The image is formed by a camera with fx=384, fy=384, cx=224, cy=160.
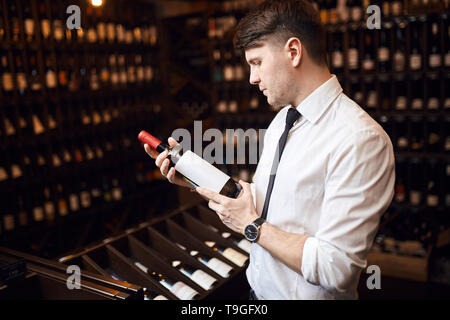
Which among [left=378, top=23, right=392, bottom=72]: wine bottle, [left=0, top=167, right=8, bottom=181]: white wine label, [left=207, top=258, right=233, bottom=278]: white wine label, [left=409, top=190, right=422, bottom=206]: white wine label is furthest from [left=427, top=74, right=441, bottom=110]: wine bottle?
[left=0, top=167, right=8, bottom=181]: white wine label

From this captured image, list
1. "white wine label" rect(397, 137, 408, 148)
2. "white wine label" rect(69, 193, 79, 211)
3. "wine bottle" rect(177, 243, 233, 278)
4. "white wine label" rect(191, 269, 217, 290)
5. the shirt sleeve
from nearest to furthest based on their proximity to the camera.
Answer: the shirt sleeve < "white wine label" rect(191, 269, 217, 290) < "wine bottle" rect(177, 243, 233, 278) < "white wine label" rect(397, 137, 408, 148) < "white wine label" rect(69, 193, 79, 211)

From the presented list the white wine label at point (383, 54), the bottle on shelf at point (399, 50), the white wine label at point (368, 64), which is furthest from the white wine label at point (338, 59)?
the bottle on shelf at point (399, 50)

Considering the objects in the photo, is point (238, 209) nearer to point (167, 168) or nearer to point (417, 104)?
point (167, 168)

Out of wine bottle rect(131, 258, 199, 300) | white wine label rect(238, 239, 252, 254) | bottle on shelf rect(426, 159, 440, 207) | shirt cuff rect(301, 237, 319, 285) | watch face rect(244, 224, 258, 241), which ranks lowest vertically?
bottle on shelf rect(426, 159, 440, 207)

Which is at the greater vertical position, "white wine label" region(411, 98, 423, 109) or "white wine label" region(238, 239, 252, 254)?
"white wine label" region(411, 98, 423, 109)

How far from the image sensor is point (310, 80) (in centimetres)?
105

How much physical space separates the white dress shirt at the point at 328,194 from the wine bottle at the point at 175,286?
44 cm

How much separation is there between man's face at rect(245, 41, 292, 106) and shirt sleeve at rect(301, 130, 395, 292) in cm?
23

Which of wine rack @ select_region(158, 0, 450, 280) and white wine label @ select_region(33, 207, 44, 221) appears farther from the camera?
white wine label @ select_region(33, 207, 44, 221)

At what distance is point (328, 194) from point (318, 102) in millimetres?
261

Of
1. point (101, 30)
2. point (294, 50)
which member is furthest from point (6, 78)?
point (294, 50)

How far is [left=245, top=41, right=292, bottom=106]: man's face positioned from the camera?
1.02 metres

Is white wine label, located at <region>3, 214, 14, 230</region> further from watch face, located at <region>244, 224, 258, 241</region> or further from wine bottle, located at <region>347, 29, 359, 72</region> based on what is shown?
wine bottle, located at <region>347, 29, 359, 72</region>

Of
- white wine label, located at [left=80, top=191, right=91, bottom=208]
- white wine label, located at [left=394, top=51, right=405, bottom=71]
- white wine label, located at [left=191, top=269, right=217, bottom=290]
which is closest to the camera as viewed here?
white wine label, located at [left=191, top=269, right=217, bottom=290]
